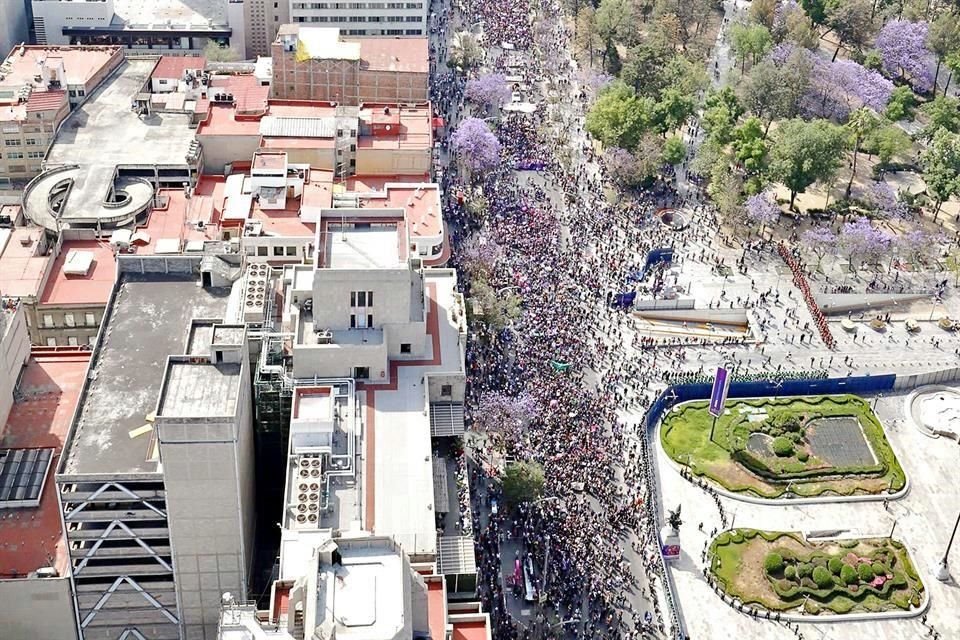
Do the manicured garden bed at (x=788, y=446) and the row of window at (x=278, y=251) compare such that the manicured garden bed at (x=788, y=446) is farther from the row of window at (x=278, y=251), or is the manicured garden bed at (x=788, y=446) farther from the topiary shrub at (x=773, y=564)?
the row of window at (x=278, y=251)

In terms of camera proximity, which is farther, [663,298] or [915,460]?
[663,298]

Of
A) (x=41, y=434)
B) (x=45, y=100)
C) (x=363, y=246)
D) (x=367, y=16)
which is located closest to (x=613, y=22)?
(x=367, y=16)

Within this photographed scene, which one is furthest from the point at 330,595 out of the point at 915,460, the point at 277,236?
the point at 915,460

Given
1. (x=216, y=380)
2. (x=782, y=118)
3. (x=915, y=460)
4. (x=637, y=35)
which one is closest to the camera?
(x=216, y=380)

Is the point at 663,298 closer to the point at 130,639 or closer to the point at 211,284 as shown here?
the point at 211,284

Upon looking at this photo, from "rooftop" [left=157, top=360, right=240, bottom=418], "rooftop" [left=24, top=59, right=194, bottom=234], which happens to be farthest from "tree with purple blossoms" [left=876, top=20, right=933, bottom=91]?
"rooftop" [left=157, top=360, right=240, bottom=418]

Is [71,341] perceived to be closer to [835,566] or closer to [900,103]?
[835,566]

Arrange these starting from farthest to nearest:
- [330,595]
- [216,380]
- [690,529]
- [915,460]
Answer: [915,460] < [690,529] < [216,380] < [330,595]

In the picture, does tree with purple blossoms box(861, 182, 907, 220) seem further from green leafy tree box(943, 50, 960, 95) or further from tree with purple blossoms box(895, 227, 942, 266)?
green leafy tree box(943, 50, 960, 95)
